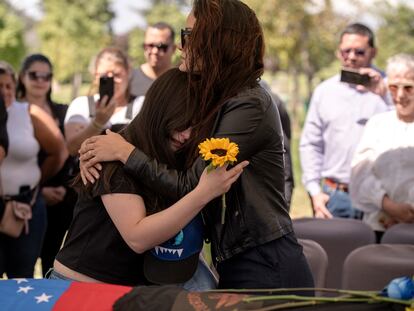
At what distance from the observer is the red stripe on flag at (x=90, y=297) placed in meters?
2.20

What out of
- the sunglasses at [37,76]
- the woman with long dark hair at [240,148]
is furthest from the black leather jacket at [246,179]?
the sunglasses at [37,76]

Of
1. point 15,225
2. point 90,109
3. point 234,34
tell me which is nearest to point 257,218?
point 234,34

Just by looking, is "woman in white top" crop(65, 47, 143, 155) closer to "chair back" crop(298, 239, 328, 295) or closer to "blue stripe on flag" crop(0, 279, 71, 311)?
"chair back" crop(298, 239, 328, 295)

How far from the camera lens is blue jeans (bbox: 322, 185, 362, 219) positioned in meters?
5.74

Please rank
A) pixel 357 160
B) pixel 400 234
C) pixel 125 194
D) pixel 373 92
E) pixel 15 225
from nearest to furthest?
pixel 125 194, pixel 400 234, pixel 15 225, pixel 357 160, pixel 373 92

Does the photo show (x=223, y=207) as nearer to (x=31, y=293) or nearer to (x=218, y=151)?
(x=218, y=151)

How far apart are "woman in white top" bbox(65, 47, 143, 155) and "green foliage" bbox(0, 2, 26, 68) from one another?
38.7m

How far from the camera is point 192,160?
8.55ft

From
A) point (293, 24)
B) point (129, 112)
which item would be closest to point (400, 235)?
point (129, 112)

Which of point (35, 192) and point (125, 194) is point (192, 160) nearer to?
point (125, 194)

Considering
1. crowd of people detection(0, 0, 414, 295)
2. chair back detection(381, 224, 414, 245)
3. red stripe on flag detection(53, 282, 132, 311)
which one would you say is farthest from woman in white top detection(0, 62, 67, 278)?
red stripe on flag detection(53, 282, 132, 311)

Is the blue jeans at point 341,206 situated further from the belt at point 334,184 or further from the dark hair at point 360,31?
the dark hair at point 360,31

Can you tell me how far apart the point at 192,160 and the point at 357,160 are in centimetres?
285

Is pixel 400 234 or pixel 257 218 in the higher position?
pixel 257 218
